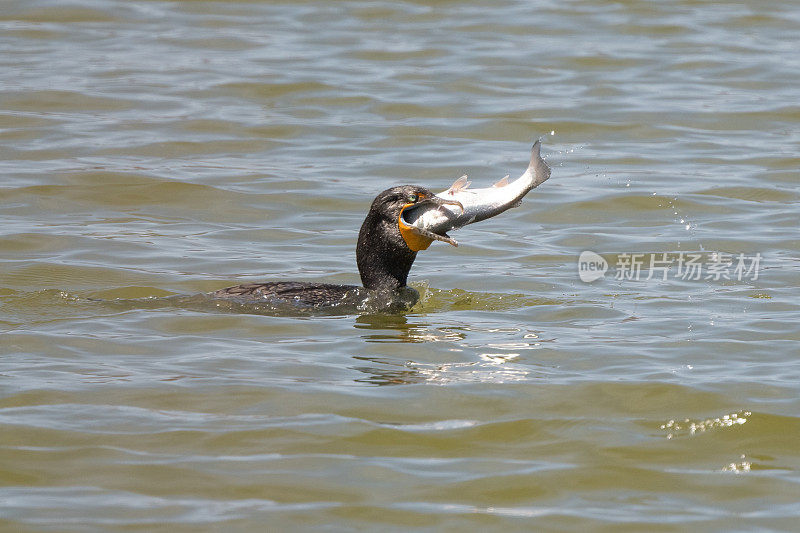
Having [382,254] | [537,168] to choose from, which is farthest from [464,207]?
[382,254]

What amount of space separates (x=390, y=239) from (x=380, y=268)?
0.73ft

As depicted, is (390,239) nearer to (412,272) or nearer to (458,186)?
(458,186)

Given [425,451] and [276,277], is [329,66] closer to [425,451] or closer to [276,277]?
[276,277]

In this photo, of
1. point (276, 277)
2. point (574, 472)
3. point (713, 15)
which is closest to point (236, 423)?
point (574, 472)

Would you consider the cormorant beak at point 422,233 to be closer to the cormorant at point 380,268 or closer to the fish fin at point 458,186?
the cormorant at point 380,268

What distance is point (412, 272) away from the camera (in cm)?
1004

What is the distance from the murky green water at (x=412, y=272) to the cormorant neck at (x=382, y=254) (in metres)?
0.28

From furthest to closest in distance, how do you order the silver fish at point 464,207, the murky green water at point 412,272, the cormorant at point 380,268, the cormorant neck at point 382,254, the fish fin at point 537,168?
1. the cormorant neck at point 382,254
2. the cormorant at point 380,268
3. the silver fish at point 464,207
4. the fish fin at point 537,168
5. the murky green water at point 412,272

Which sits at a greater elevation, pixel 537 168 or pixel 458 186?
pixel 537 168

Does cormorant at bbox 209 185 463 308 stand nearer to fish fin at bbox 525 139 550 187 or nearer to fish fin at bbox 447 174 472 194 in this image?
fish fin at bbox 447 174 472 194

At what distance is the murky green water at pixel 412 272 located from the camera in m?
5.71

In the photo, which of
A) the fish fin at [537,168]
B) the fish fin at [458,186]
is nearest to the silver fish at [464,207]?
the fish fin at [458,186]

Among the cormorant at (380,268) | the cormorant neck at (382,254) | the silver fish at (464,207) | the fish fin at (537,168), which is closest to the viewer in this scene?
the fish fin at (537,168)

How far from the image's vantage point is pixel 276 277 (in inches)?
385
